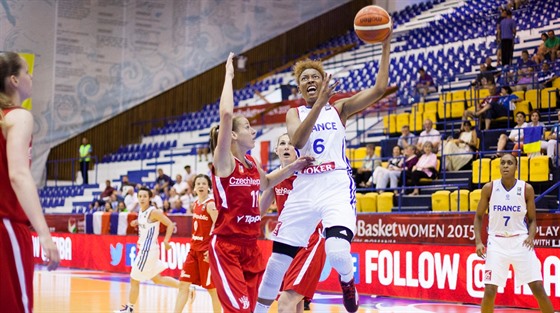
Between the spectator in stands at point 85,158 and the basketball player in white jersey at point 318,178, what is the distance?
23033 mm

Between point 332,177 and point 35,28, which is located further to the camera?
Result: point 35,28

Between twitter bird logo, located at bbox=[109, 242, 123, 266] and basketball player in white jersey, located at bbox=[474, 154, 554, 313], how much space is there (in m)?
12.1

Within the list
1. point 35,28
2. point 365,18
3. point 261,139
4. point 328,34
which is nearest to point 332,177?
point 365,18

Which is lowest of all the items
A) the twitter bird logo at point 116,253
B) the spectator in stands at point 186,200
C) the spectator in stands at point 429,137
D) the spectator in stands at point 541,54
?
the twitter bird logo at point 116,253

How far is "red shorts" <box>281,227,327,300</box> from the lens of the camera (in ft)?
25.1

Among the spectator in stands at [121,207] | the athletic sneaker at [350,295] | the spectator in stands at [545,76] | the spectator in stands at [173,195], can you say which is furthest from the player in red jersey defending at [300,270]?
the spectator in stands at [121,207]

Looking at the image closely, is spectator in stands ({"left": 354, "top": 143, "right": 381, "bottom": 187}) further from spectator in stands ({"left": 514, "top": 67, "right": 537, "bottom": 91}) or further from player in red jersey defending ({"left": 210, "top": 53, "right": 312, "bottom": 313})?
player in red jersey defending ({"left": 210, "top": 53, "right": 312, "bottom": 313})

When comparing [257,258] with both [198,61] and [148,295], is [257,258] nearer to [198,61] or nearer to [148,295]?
[148,295]

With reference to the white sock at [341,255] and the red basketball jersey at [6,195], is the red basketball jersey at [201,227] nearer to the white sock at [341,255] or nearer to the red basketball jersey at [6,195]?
the white sock at [341,255]

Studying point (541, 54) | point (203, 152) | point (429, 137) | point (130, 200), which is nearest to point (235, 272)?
point (429, 137)

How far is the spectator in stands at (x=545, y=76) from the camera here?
18.2m

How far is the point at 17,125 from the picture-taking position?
14.2 ft

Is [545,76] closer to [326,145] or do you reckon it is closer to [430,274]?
[430,274]

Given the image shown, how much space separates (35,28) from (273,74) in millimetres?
8833
